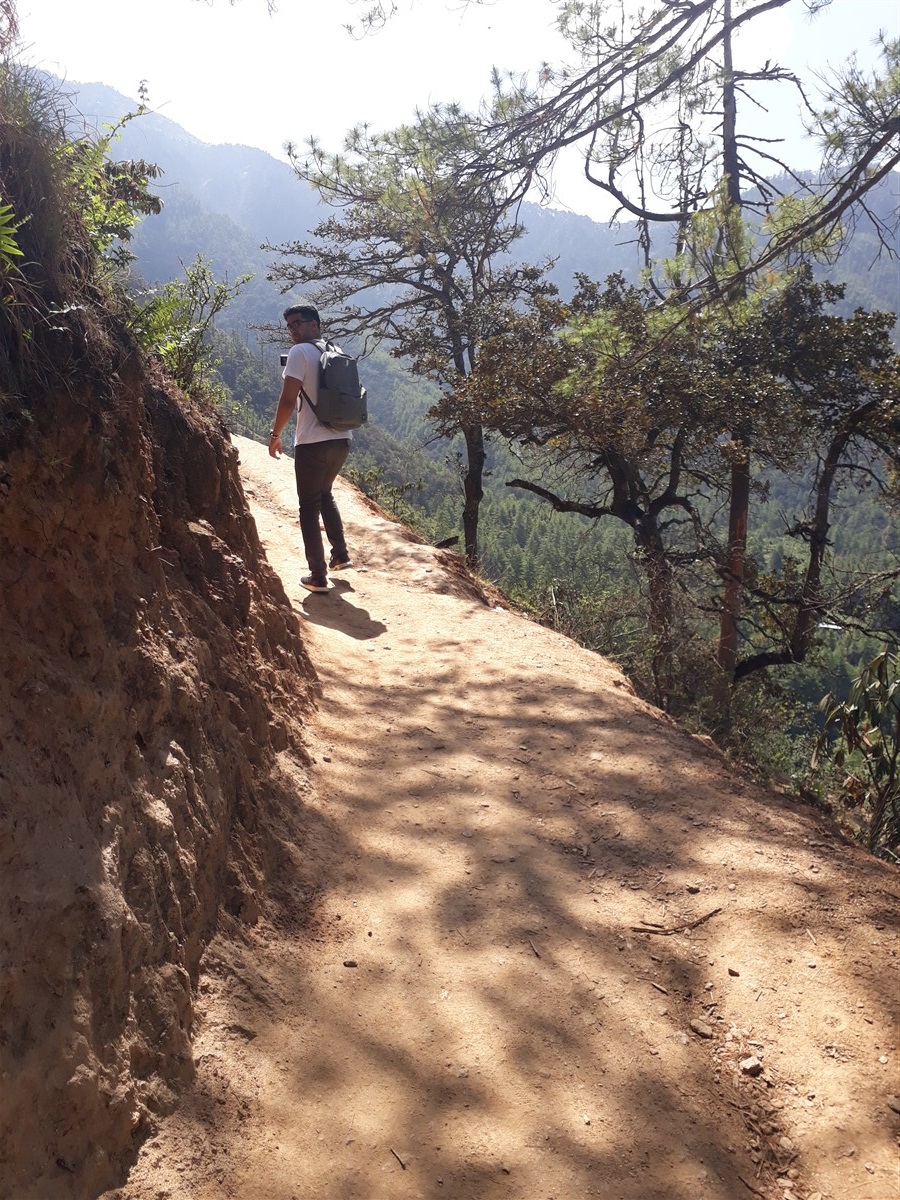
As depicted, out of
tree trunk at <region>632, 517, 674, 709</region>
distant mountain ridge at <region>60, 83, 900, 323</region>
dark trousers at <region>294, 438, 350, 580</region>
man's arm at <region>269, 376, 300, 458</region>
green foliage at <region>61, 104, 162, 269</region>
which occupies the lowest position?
tree trunk at <region>632, 517, 674, 709</region>

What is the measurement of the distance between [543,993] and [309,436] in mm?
3764

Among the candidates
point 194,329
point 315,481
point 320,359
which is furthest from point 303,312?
point 194,329

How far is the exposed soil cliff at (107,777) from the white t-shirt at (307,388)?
2.22 m

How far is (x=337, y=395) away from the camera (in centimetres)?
515

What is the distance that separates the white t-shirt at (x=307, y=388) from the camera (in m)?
5.14

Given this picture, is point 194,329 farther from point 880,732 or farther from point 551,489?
point 551,489

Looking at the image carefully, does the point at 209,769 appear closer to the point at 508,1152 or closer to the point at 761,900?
the point at 508,1152

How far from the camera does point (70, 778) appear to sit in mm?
1867

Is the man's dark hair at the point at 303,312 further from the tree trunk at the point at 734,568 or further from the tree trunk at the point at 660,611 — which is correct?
the tree trunk at the point at 734,568

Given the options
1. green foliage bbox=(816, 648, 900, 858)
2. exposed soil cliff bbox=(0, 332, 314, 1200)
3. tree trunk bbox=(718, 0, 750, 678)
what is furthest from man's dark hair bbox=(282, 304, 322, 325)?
tree trunk bbox=(718, 0, 750, 678)

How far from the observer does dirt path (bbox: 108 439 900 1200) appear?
1903mm

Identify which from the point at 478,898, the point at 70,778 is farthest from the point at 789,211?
the point at 70,778

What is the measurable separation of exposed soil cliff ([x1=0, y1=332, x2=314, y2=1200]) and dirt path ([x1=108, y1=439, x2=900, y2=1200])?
0.16 m

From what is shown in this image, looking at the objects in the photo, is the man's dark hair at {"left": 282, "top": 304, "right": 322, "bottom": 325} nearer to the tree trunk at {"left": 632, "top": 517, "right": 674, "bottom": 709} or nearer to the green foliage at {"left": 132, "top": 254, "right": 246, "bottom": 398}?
the green foliage at {"left": 132, "top": 254, "right": 246, "bottom": 398}
